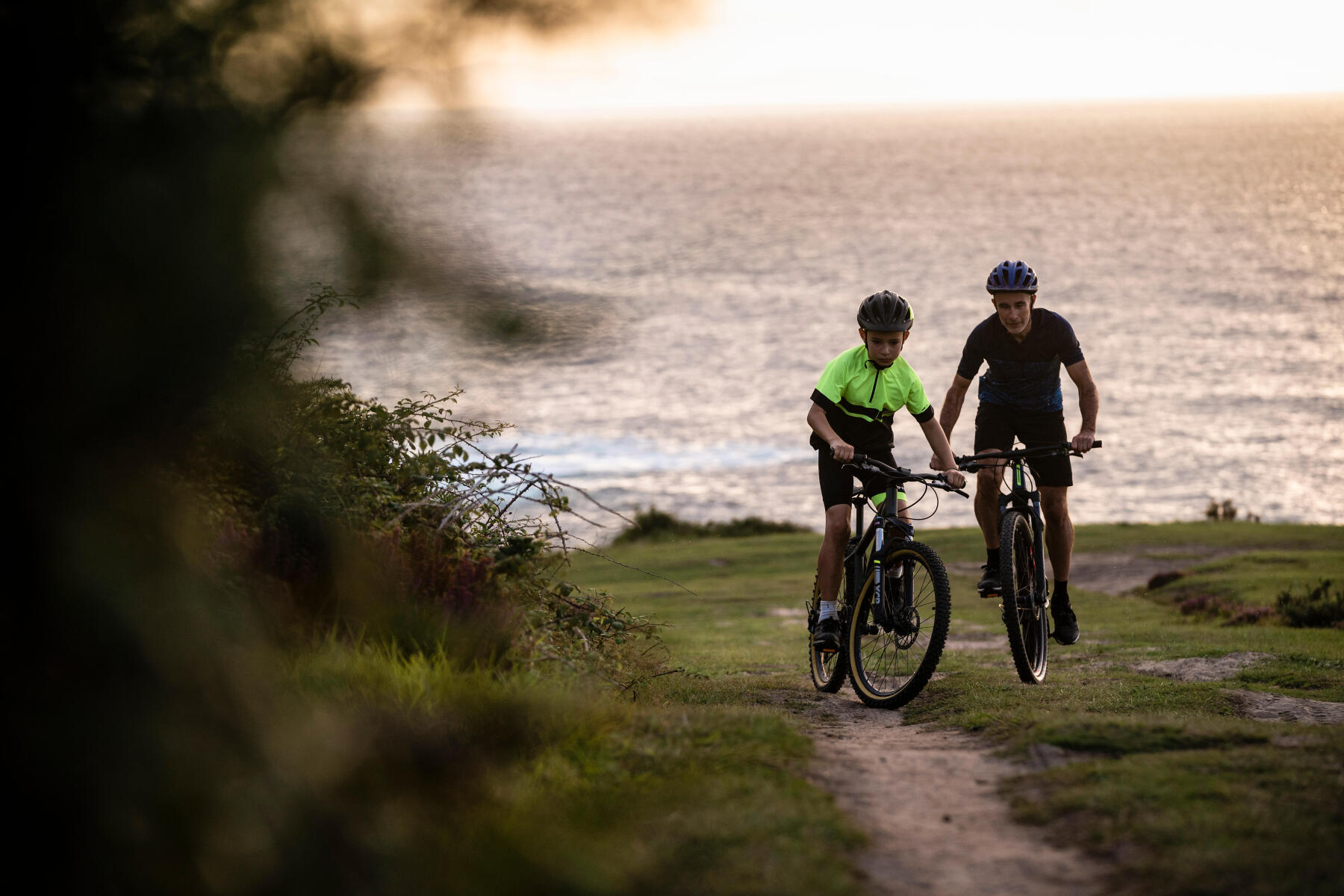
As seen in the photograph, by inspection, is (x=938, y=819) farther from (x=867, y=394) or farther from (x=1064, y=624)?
(x=1064, y=624)

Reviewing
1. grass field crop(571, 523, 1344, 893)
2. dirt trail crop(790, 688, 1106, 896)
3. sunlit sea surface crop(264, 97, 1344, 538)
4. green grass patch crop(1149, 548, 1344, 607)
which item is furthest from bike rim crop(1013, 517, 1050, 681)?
green grass patch crop(1149, 548, 1344, 607)

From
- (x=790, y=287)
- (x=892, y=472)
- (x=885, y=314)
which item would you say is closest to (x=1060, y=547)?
(x=892, y=472)

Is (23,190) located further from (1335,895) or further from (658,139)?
(1335,895)

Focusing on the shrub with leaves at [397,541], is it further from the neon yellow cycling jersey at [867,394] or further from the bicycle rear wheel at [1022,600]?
the bicycle rear wheel at [1022,600]

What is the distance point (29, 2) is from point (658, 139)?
1.13m

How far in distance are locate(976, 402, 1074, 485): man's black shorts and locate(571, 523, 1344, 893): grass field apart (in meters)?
1.50

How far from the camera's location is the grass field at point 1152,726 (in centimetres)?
373

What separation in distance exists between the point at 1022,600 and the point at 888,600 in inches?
50.3

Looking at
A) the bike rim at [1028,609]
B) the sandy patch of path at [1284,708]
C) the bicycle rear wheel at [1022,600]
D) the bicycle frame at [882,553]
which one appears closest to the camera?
the sandy patch of path at [1284,708]

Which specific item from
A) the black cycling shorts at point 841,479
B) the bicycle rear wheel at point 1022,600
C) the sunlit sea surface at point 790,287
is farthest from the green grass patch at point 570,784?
the bicycle rear wheel at point 1022,600

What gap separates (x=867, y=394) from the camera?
24.6ft

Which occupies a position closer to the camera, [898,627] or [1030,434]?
[898,627]

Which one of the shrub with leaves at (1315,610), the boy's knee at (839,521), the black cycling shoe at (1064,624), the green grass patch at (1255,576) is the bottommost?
the green grass patch at (1255,576)

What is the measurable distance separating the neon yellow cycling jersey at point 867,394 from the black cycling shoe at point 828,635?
1.17 metres
